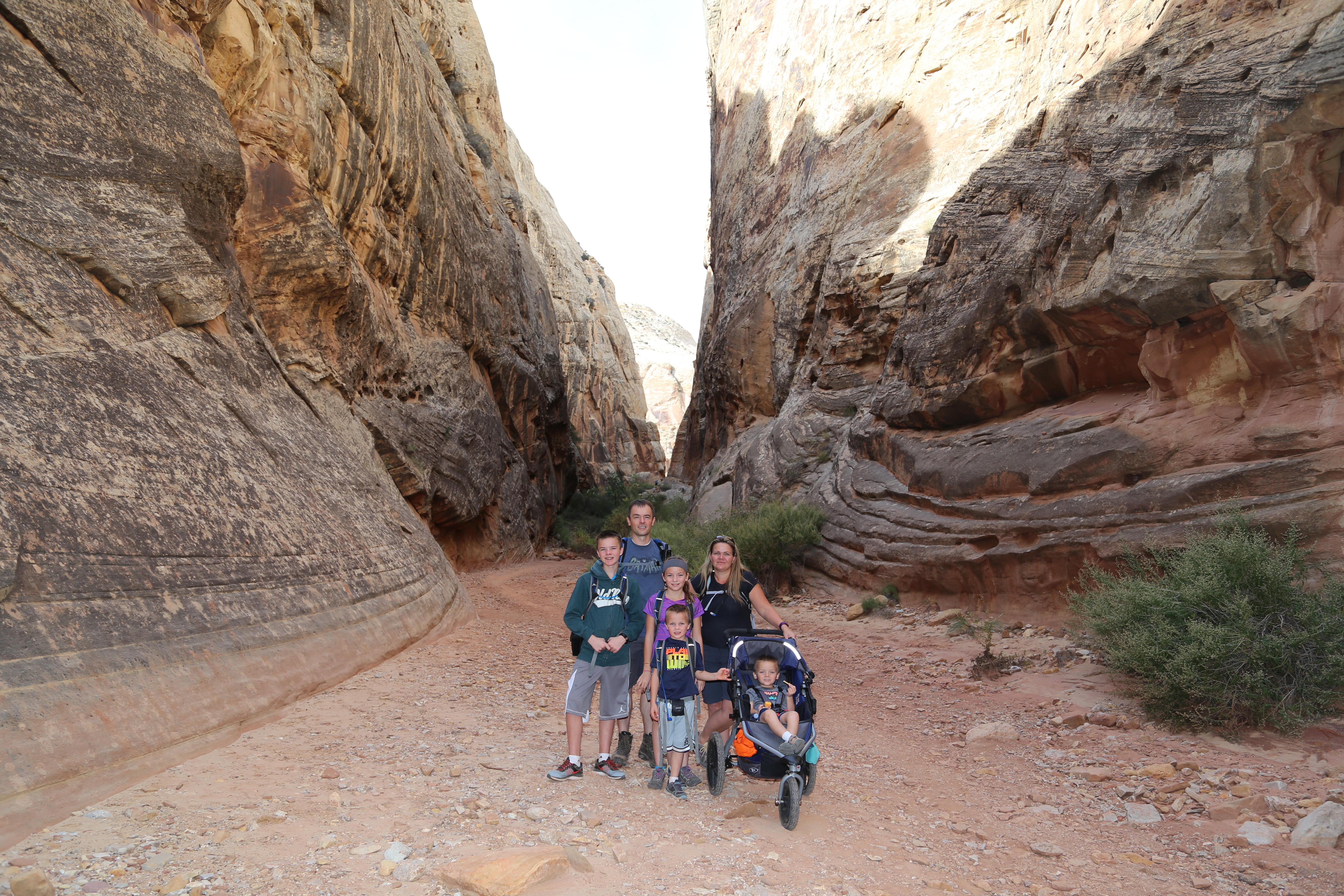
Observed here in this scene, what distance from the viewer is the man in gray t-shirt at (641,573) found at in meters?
4.64

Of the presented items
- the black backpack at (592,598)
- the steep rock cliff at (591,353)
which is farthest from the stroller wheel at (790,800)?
the steep rock cliff at (591,353)

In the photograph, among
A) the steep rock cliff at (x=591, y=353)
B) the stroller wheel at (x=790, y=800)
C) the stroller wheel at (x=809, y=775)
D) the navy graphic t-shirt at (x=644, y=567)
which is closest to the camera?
the stroller wheel at (x=790, y=800)

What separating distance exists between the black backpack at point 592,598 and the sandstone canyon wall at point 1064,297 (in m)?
5.93

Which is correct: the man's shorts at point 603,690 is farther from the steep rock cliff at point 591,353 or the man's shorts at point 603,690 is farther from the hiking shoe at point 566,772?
the steep rock cliff at point 591,353

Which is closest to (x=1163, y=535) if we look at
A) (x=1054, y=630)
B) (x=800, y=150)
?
(x=1054, y=630)

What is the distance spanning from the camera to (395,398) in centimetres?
1417

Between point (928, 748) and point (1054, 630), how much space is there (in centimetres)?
375

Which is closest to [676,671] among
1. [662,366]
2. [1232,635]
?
[1232,635]

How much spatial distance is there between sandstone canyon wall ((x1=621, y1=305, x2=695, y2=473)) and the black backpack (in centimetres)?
6895

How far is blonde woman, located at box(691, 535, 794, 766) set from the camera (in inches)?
175

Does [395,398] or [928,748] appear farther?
[395,398]

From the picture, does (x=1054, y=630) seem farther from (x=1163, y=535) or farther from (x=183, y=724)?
(x=183, y=724)

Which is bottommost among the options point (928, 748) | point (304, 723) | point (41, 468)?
point (928, 748)

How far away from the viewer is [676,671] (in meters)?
4.24
